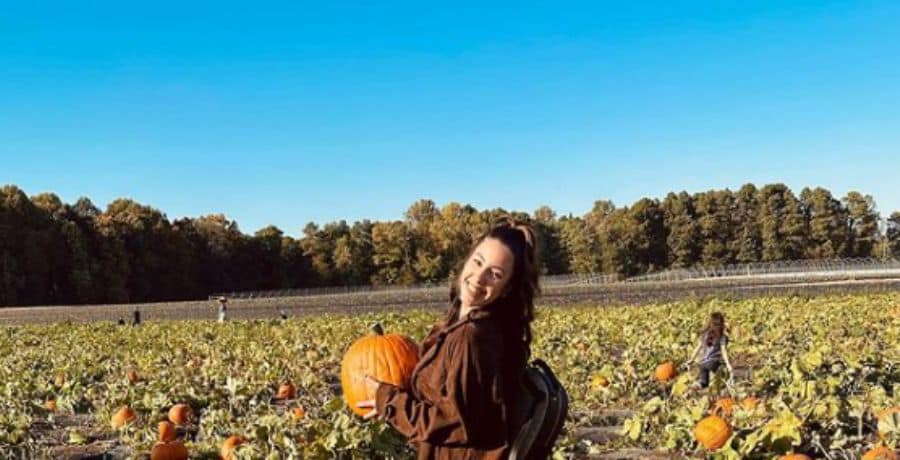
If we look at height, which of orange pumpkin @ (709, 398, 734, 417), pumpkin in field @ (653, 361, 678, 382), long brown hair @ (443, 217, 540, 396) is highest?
long brown hair @ (443, 217, 540, 396)

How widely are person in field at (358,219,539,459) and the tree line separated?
78.6 meters

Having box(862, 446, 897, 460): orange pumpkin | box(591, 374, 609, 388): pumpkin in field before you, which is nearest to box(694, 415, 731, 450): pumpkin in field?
box(862, 446, 897, 460): orange pumpkin

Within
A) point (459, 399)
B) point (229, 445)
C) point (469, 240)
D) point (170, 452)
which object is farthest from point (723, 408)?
point (469, 240)

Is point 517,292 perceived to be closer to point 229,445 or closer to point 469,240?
point 229,445

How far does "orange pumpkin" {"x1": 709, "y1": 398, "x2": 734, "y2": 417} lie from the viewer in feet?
21.3

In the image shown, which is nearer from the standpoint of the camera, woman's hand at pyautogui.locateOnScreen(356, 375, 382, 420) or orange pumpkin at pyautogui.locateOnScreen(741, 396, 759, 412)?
woman's hand at pyautogui.locateOnScreen(356, 375, 382, 420)

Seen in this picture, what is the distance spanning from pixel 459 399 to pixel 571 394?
6.71 metres

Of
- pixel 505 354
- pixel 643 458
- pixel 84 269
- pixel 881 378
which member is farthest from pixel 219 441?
pixel 84 269

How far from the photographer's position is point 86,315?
35.9m

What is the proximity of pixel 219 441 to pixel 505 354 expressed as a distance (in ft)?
13.2

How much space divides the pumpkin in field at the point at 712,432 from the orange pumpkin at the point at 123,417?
4.59 meters

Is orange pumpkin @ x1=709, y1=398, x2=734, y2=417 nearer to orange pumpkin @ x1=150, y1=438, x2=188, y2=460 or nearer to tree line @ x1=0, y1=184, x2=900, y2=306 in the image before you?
orange pumpkin @ x1=150, y1=438, x2=188, y2=460

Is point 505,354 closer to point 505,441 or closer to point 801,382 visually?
point 505,441

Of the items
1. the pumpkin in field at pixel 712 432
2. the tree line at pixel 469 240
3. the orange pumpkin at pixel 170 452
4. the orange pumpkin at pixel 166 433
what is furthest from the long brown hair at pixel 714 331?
the tree line at pixel 469 240
